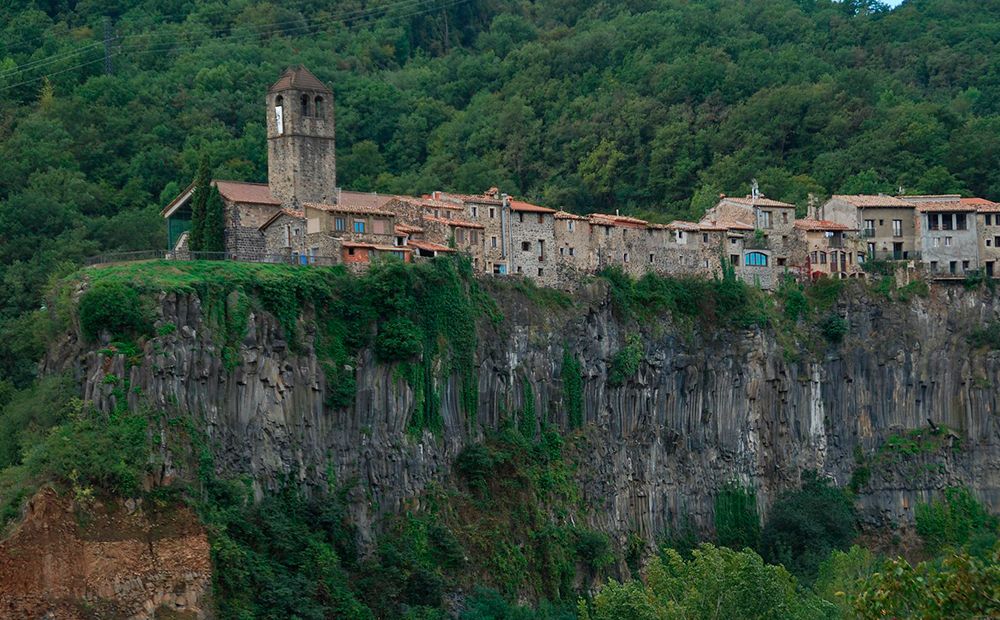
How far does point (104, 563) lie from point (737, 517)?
3854 cm

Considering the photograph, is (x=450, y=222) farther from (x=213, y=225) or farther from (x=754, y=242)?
(x=754, y=242)

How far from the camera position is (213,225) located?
281ft

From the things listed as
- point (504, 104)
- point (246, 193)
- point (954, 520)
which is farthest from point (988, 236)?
point (246, 193)

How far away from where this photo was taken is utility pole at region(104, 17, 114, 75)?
125 metres

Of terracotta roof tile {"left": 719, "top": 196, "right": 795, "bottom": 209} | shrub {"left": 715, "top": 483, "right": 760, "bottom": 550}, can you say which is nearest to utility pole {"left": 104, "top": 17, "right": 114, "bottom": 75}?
terracotta roof tile {"left": 719, "top": 196, "right": 795, "bottom": 209}

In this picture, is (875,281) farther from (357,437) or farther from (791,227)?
(357,437)

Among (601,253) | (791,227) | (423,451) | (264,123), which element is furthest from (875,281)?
(264,123)

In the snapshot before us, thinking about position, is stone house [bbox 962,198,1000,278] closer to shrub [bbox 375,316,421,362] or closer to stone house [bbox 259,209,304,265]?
shrub [bbox 375,316,421,362]

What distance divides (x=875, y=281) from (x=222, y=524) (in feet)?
148

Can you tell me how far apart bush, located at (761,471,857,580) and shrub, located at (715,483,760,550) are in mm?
630

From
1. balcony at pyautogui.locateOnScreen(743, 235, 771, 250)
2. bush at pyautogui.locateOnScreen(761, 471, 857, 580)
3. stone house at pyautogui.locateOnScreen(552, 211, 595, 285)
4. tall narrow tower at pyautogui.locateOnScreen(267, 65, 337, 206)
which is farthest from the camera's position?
balcony at pyautogui.locateOnScreen(743, 235, 771, 250)

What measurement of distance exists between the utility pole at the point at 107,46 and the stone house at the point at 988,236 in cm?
5388

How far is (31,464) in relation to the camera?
68.1m

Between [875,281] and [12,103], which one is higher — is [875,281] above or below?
below
